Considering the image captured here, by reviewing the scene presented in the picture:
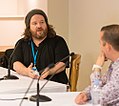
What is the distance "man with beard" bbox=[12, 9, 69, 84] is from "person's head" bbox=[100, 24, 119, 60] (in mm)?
1364

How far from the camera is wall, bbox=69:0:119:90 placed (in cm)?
339

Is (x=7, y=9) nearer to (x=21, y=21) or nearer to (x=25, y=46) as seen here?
(x=21, y=21)

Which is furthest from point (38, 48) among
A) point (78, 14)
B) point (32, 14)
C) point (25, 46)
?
point (78, 14)

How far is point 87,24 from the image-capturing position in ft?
12.7

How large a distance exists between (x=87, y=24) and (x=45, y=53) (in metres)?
0.89

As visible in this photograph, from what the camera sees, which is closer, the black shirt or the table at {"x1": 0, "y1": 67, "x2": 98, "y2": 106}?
the table at {"x1": 0, "y1": 67, "x2": 98, "y2": 106}

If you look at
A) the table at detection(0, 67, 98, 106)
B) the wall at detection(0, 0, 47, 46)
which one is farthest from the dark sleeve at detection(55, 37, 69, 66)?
the wall at detection(0, 0, 47, 46)

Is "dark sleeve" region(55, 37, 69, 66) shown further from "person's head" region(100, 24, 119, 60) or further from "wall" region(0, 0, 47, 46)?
"wall" region(0, 0, 47, 46)

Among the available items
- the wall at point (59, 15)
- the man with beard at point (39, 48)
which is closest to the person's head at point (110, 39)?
the man with beard at point (39, 48)

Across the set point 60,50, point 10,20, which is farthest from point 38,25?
point 10,20

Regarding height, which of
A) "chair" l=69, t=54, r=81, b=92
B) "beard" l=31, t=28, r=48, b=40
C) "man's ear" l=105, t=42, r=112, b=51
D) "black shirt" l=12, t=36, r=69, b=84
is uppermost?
"man's ear" l=105, t=42, r=112, b=51

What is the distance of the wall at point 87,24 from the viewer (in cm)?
339

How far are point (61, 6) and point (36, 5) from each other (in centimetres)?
37

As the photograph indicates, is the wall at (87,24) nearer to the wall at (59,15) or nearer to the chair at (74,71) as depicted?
the wall at (59,15)
